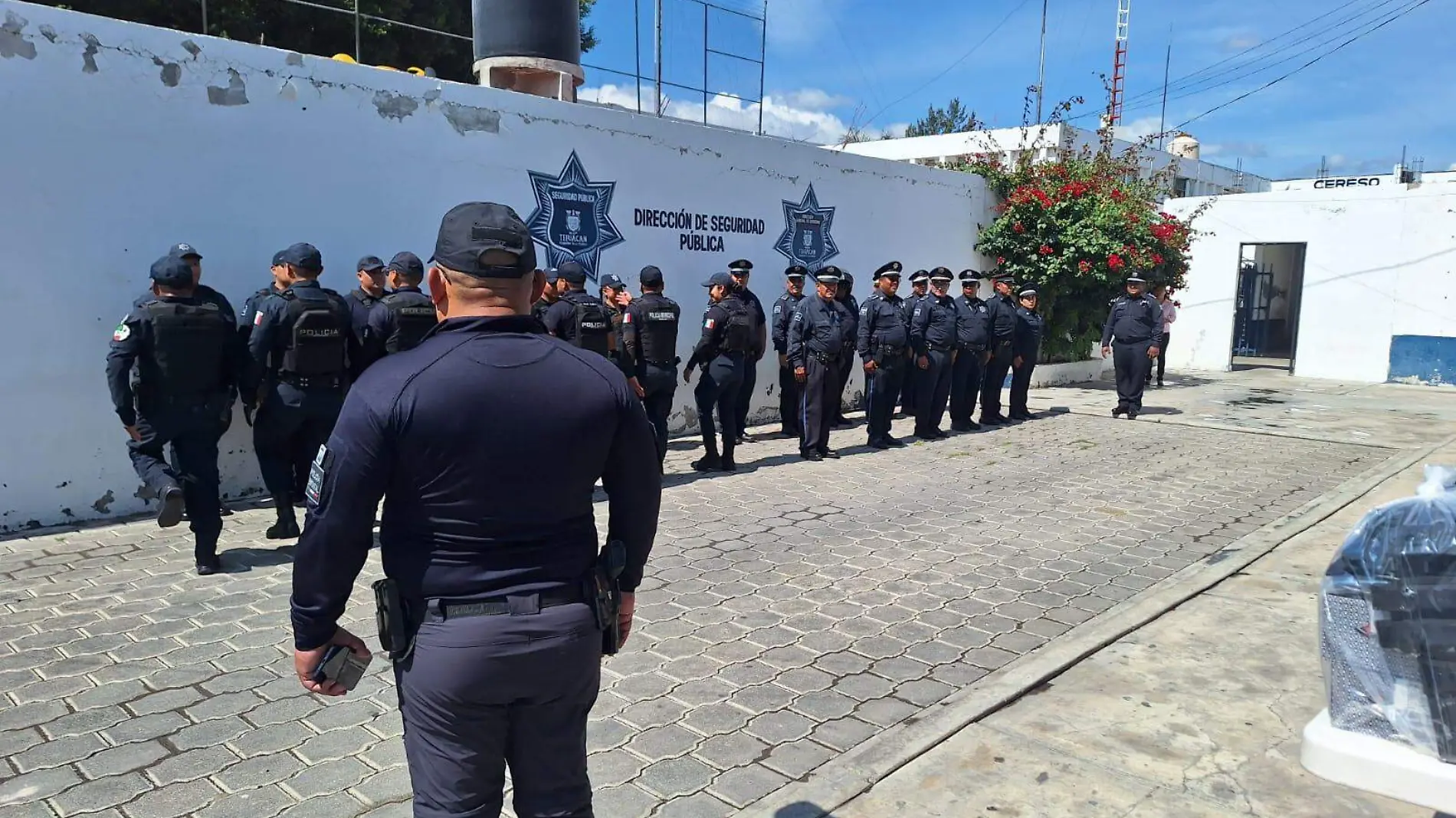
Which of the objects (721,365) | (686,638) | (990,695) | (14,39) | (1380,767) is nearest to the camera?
(1380,767)

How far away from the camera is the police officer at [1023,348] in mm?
11883

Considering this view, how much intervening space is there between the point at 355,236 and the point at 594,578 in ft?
20.6

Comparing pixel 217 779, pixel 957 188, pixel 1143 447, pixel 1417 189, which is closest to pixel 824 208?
pixel 957 188

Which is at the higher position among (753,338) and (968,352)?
(753,338)

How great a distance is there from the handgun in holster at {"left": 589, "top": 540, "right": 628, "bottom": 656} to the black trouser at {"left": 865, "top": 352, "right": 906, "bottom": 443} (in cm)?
776

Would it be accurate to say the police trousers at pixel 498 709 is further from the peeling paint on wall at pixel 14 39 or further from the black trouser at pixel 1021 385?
the black trouser at pixel 1021 385

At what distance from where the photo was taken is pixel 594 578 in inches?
86.4

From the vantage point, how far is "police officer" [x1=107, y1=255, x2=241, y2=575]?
5262 millimetres

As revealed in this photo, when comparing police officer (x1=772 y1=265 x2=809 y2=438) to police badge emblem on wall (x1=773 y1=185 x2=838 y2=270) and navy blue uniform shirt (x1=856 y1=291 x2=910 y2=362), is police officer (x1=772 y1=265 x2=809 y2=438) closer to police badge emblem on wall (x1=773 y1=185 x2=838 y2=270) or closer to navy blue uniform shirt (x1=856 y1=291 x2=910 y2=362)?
police badge emblem on wall (x1=773 y1=185 x2=838 y2=270)

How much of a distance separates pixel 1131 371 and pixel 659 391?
722cm

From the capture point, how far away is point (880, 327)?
995 centimetres

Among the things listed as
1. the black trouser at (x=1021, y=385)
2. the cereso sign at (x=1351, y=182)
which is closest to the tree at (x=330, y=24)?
the black trouser at (x=1021, y=385)

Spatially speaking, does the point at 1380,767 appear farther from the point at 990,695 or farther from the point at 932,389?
the point at 932,389

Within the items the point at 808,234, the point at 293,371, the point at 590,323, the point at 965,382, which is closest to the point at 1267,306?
the point at 965,382
